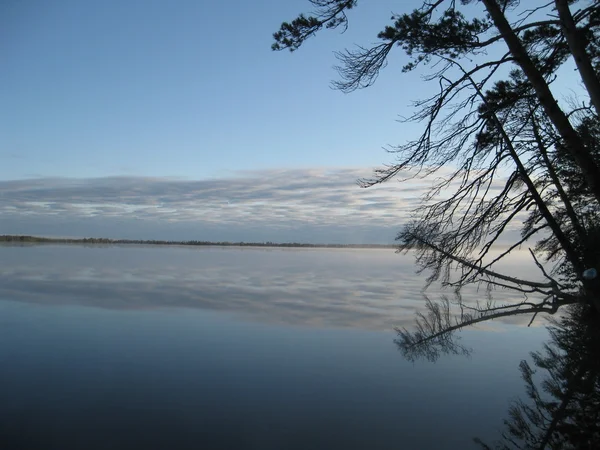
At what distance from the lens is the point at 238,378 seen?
6.55 meters

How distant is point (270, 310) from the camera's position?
462 inches

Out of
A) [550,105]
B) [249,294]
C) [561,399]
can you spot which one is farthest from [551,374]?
[249,294]

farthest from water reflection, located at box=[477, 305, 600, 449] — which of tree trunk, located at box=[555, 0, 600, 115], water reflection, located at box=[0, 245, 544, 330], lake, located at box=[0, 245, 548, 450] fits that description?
tree trunk, located at box=[555, 0, 600, 115]

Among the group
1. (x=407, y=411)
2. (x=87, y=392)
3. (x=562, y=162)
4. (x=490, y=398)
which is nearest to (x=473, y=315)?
(x=562, y=162)

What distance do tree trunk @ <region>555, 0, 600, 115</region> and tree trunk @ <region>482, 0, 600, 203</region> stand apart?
0.41 meters

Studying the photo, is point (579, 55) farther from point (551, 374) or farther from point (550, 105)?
point (551, 374)

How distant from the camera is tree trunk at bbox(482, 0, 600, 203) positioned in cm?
620

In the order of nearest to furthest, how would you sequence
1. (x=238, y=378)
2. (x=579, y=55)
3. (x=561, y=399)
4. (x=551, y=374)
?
(x=561, y=399), (x=579, y=55), (x=238, y=378), (x=551, y=374)

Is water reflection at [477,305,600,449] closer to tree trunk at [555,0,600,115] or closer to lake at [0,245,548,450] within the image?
lake at [0,245,548,450]

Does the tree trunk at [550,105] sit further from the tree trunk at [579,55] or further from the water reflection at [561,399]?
the water reflection at [561,399]

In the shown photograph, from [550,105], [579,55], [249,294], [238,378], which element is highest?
[579,55]

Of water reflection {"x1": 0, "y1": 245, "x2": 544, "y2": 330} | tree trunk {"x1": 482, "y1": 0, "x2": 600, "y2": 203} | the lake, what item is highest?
tree trunk {"x1": 482, "y1": 0, "x2": 600, "y2": 203}

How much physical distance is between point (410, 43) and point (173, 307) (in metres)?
7.87

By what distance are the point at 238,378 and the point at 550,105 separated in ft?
17.1
